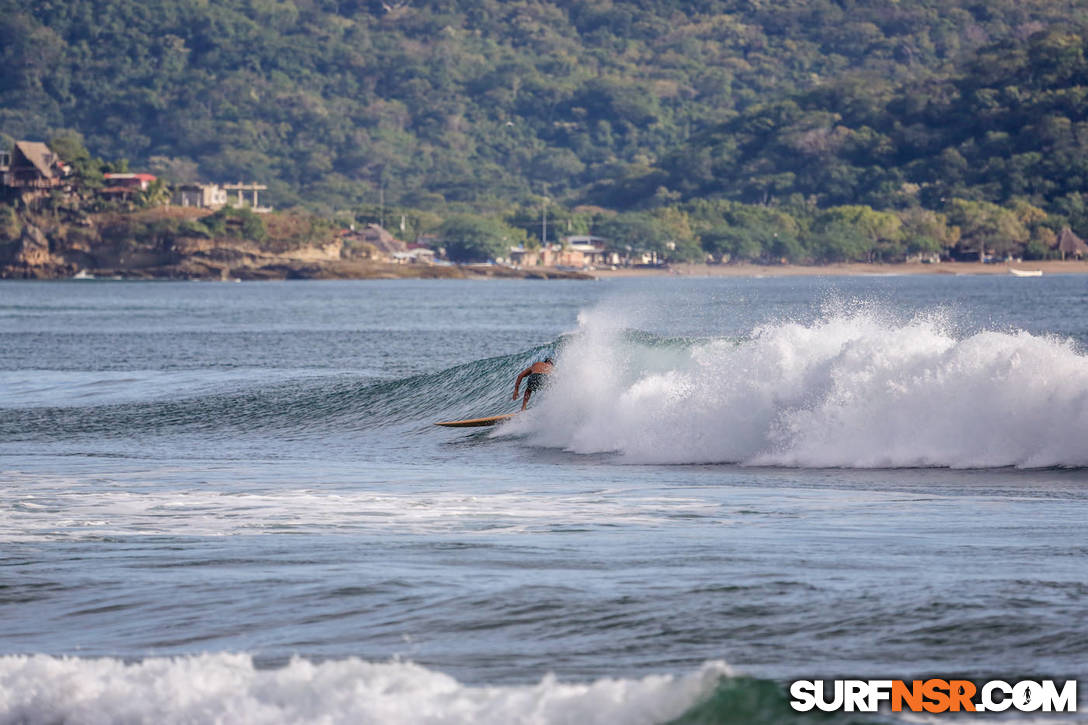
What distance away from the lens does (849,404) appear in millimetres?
20391

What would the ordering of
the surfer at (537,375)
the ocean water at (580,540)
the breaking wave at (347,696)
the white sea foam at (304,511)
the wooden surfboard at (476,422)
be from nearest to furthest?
the breaking wave at (347,696)
the ocean water at (580,540)
the white sea foam at (304,511)
the wooden surfboard at (476,422)
the surfer at (537,375)

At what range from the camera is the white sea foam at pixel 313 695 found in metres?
8.09

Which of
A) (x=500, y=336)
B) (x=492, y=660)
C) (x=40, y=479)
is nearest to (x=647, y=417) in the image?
(x=40, y=479)

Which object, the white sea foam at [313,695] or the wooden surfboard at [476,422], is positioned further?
the wooden surfboard at [476,422]

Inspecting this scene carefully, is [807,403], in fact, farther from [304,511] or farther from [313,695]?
[313,695]

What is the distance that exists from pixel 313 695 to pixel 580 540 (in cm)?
522

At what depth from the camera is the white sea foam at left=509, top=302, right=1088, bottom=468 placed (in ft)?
62.7

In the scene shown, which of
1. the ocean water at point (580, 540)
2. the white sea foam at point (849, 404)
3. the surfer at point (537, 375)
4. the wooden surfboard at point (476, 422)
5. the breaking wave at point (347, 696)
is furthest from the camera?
the surfer at point (537, 375)

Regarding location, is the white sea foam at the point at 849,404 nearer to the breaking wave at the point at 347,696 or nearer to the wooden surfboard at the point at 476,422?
the wooden surfboard at the point at 476,422

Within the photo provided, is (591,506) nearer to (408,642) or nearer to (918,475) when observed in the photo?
(918,475)

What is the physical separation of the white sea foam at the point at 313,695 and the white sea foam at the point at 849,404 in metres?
11.4

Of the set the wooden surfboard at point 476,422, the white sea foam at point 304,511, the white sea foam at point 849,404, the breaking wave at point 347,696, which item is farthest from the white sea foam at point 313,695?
the wooden surfboard at point 476,422

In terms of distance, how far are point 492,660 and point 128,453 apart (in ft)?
49.0

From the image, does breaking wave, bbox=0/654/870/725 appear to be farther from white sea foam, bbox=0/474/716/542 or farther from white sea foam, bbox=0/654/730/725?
white sea foam, bbox=0/474/716/542
